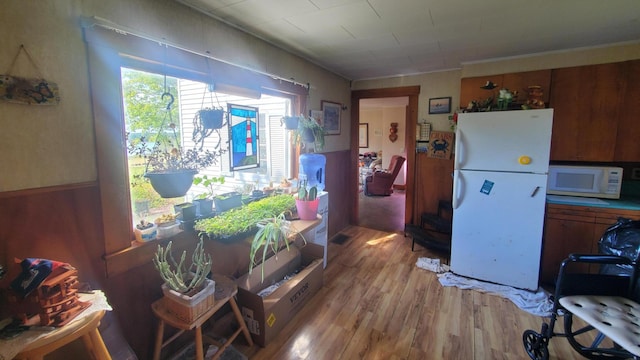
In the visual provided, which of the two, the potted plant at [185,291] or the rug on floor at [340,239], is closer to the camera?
the potted plant at [185,291]

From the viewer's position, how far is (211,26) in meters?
1.88

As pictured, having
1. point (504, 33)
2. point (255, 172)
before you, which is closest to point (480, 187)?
point (504, 33)

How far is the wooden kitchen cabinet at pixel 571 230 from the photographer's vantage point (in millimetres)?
2340

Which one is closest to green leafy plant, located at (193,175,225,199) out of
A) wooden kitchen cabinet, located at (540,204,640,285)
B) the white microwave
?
wooden kitchen cabinet, located at (540,204,640,285)

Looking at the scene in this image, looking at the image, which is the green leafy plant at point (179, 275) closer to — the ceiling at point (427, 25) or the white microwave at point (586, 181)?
Result: the ceiling at point (427, 25)

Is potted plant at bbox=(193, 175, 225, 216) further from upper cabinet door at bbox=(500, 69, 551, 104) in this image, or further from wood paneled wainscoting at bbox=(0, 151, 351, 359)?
upper cabinet door at bbox=(500, 69, 551, 104)

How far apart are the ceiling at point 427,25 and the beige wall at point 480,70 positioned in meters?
0.09

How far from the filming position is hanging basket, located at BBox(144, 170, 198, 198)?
147 cm

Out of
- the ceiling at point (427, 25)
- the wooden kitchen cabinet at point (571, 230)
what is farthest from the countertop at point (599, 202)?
the ceiling at point (427, 25)

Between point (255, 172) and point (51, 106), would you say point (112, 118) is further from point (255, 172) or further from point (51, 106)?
point (255, 172)

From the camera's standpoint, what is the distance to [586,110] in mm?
2611

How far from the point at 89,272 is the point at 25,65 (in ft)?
3.12

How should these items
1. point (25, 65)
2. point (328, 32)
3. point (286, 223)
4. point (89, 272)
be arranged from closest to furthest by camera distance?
point (25, 65) → point (89, 272) → point (286, 223) → point (328, 32)

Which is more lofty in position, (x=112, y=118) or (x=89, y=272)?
(x=112, y=118)
